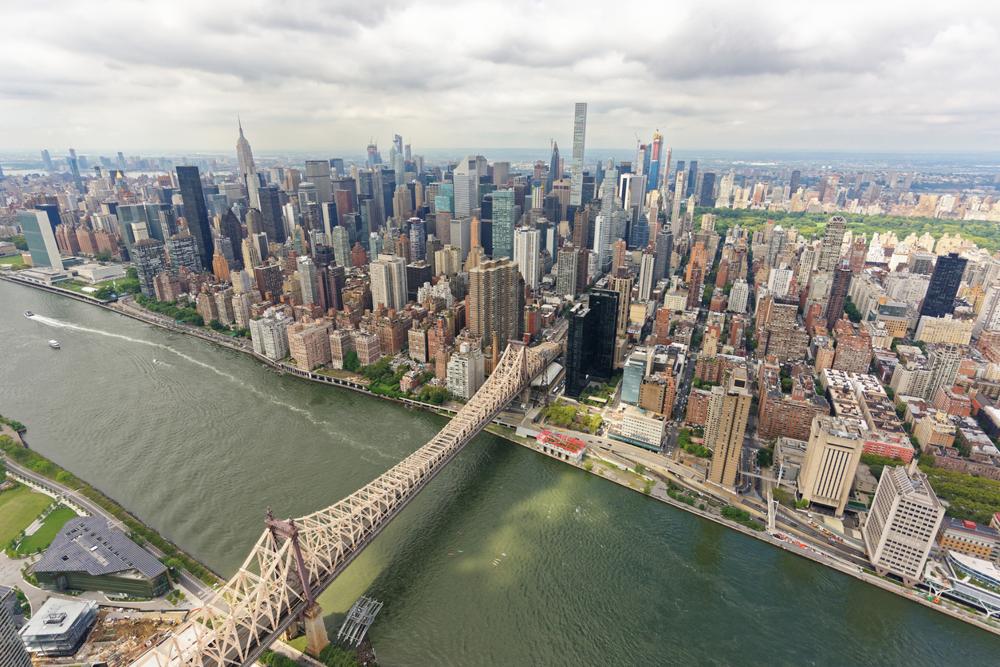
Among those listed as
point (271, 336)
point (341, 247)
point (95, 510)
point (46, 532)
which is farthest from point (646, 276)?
point (46, 532)

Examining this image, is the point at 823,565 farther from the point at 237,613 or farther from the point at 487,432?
the point at 237,613

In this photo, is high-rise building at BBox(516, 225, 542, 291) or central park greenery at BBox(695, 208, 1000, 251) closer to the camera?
high-rise building at BBox(516, 225, 542, 291)

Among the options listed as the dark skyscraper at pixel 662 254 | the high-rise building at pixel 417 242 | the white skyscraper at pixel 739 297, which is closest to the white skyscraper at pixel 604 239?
the dark skyscraper at pixel 662 254

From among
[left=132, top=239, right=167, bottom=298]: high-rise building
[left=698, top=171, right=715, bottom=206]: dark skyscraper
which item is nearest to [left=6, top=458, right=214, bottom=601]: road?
[left=132, top=239, right=167, bottom=298]: high-rise building

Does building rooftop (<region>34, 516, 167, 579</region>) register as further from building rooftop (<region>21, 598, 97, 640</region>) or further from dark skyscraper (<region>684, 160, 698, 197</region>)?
dark skyscraper (<region>684, 160, 698, 197</region>)

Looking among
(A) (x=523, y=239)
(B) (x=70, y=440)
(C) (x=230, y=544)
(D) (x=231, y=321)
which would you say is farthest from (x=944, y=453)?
(D) (x=231, y=321)

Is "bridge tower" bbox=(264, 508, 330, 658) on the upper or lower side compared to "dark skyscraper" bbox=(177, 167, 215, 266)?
lower
